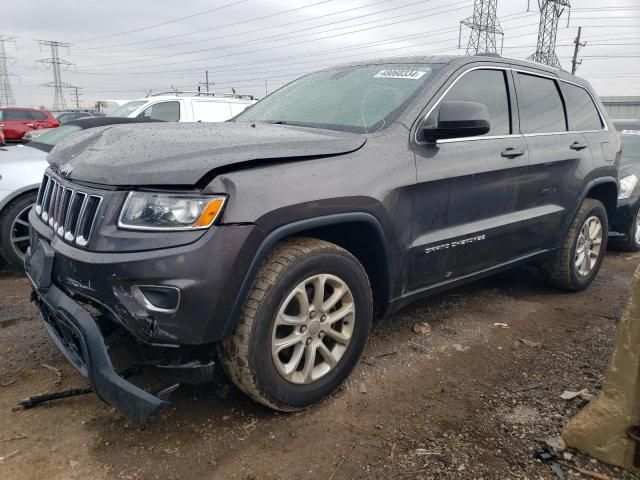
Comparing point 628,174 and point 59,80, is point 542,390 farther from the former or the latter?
point 59,80

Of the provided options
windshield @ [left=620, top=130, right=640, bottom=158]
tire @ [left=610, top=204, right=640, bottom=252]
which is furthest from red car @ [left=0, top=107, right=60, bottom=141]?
tire @ [left=610, top=204, right=640, bottom=252]

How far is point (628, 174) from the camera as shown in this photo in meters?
6.30

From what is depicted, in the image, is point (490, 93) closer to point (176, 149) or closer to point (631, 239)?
point (176, 149)

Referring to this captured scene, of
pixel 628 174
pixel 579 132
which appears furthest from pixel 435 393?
pixel 628 174

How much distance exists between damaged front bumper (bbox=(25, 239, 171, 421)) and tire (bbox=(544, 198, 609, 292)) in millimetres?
3540

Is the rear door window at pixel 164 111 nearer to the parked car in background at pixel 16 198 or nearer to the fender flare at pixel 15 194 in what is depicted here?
the parked car in background at pixel 16 198

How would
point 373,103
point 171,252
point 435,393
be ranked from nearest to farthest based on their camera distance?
point 171,252, point 435,393, point 373,103

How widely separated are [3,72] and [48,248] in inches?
2850

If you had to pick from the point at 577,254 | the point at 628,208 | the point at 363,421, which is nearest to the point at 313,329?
the point at 363,421

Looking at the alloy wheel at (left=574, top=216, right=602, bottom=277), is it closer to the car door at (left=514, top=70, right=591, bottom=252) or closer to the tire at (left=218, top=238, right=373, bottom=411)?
the car door at (left=514, top=70, right=591, bottom=252)

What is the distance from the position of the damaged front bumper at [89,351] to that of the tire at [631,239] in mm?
6115

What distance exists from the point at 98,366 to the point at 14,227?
329 centimetres

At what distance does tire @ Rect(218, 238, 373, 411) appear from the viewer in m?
2.34

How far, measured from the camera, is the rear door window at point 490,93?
11.0ft
